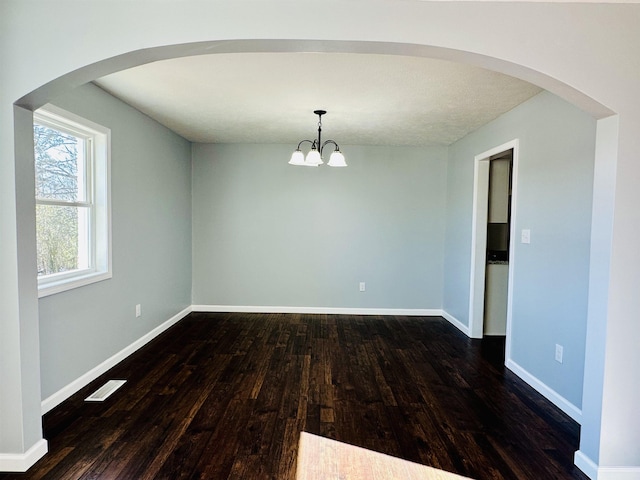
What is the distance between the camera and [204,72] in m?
2.66

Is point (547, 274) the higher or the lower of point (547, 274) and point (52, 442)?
the higher

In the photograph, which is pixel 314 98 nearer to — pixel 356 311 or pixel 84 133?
pixel 84 133

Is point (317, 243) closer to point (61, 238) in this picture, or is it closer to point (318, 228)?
point (318, 228)

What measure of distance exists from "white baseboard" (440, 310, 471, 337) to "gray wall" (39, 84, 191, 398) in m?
3.59

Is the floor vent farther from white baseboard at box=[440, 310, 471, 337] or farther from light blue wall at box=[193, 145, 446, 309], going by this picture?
white baseboard at box=[440, 310, 471, 337]

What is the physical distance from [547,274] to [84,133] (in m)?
3.85

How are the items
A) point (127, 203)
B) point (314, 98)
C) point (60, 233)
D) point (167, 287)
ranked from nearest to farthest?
1. point (60, 233)
2. point (314, 98)
3. point (127, 203)
4. point (167, 287)

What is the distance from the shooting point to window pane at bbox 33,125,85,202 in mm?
2604

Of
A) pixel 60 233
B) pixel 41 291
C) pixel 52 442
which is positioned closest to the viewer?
pixel 52 442

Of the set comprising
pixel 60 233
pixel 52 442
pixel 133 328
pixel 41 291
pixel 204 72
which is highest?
pixel 204 72

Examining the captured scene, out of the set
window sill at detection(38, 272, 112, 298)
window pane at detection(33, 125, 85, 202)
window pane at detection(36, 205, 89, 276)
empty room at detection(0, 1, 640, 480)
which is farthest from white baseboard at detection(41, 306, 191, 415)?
window pane at detection(33, 125, 85, 202)

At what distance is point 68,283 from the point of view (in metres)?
2.74

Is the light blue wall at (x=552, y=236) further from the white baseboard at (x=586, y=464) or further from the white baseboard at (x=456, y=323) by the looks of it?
the white baseboard at (x=456, y=323)

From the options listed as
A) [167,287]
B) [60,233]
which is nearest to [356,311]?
[167,287]
